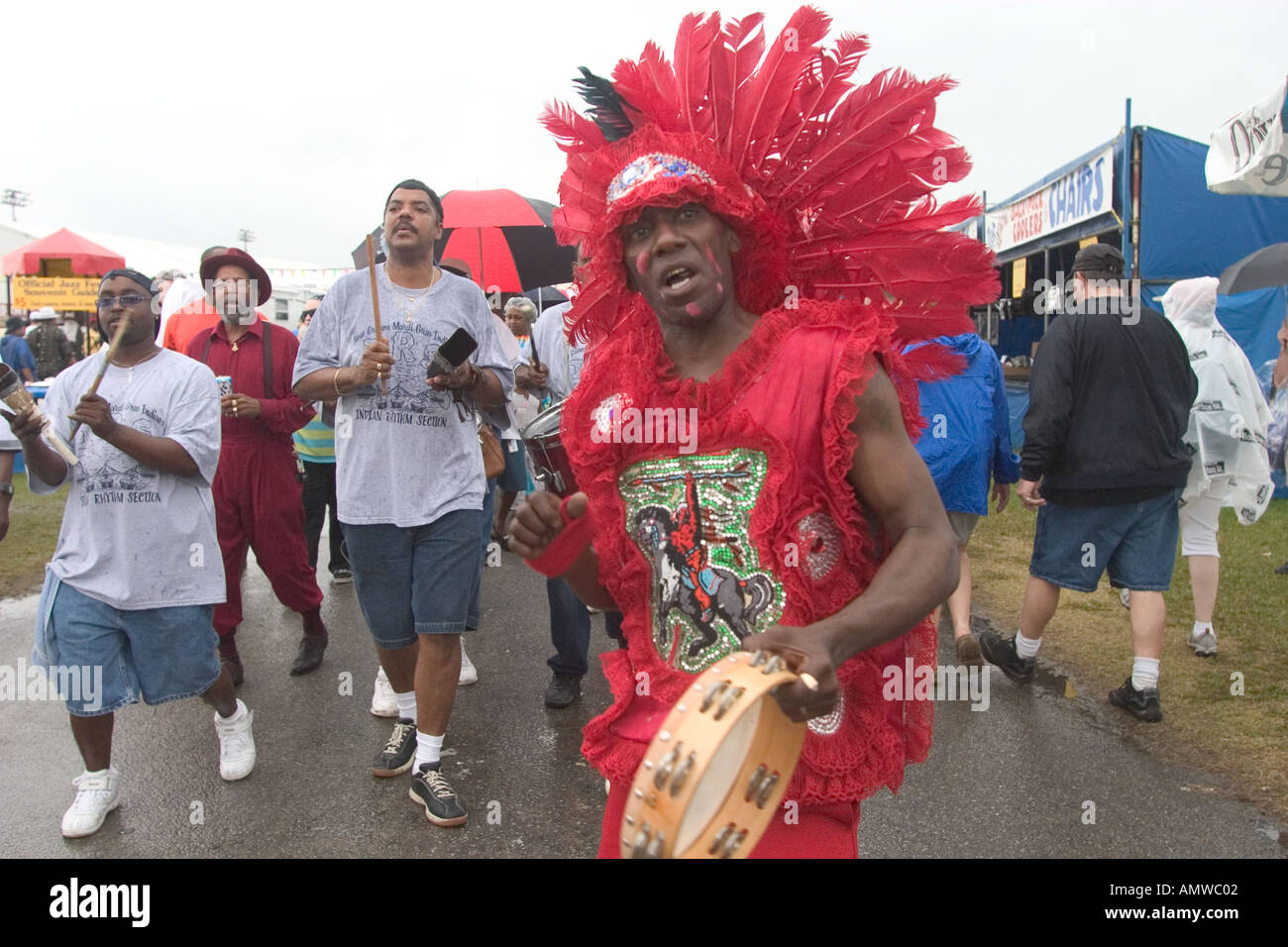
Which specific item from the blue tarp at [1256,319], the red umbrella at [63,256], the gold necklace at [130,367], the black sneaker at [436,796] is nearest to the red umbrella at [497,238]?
the gold necklace at [130,367]

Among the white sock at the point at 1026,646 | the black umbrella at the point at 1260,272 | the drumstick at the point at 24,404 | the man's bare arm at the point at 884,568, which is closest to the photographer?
the man's bare arm at the point at 884,568

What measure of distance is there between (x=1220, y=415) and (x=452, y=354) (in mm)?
4012

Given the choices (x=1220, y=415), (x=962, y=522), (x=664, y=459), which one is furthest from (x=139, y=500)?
(x=1220, y=415)

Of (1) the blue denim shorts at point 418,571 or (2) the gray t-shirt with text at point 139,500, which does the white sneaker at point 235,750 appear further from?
(1) the blue denim shorts at point 418,571

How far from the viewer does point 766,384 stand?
1.82m

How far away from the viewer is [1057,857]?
332 cm

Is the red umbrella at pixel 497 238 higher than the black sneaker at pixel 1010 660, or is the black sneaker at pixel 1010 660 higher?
the red umbrella at pixel 497 238

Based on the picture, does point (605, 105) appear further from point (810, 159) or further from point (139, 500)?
point (139, 500)

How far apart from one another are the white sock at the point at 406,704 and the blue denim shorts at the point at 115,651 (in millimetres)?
731

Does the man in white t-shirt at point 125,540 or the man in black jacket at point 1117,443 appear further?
the man in black jacket at point 1117,443

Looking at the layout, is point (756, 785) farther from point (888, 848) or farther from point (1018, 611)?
point (1018, 611)

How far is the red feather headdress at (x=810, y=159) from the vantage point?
2.04m

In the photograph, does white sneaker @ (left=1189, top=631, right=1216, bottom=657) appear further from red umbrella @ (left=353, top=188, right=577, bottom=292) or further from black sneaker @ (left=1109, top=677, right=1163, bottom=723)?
red umbrella @ (left=353, top=188, right=577, bottom=292)

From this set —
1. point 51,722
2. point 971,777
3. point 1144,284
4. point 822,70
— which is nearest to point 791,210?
point 822,70
